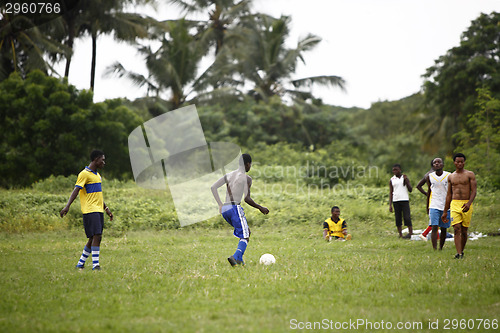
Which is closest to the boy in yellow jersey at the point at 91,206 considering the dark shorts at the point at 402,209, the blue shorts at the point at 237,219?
the blue shorts at the point at 237,219

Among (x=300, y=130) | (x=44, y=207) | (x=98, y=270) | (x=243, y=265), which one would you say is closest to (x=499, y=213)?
(x=243, y=265)

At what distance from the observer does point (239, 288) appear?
6.87 meters

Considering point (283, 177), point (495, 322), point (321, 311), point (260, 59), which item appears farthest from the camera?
point (260, 59)

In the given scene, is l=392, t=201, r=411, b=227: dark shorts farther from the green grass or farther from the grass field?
the green grass

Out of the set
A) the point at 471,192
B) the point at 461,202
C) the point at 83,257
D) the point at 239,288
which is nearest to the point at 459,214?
the point at 461,202

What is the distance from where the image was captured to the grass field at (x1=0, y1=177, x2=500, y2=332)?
5238 mm

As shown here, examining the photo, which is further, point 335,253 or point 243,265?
point 335,253

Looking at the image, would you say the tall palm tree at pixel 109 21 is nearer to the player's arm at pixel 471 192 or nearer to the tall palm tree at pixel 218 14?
the tall palm tree at pixel 218 14

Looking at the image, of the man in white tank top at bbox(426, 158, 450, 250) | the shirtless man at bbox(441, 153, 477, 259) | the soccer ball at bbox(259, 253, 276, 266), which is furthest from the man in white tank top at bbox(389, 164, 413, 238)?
the soccer ball at bbox(259, 253, 276, 266)

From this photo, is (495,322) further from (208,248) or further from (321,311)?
(208,248)

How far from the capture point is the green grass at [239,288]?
17.5ft

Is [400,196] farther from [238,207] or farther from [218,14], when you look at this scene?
[218,14]

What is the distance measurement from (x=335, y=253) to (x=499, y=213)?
29.8 ft

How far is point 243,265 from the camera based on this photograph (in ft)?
28.9
